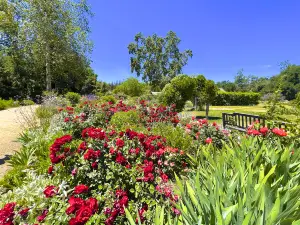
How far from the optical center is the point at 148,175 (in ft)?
5.36

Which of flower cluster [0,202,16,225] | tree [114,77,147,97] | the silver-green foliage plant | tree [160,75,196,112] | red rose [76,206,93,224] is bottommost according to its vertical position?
flower cluster [0,202,16,225]

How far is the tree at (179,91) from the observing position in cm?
933

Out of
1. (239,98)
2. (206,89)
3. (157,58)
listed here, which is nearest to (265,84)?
(239,98)

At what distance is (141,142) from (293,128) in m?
2.04

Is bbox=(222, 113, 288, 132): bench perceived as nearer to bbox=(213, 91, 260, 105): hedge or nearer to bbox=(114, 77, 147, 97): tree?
bbox=(114, 77, 147, 97): tree

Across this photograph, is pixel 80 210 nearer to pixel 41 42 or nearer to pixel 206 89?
pixel 206 89

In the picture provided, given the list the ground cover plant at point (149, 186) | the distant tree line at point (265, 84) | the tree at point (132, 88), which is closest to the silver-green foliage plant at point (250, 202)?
the ground cover plant at point (149, 186)

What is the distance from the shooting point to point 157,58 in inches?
1125

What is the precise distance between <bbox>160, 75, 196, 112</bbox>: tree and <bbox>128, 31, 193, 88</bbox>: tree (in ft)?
60.3

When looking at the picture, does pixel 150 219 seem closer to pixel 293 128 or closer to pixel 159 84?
pixel 293 128

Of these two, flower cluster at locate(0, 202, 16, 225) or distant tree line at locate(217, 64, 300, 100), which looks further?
distant tree line at locate(217, 64, 300, 100)

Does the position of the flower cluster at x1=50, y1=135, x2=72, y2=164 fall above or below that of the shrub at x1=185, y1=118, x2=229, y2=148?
above

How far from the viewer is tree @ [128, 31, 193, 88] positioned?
28.0 metres

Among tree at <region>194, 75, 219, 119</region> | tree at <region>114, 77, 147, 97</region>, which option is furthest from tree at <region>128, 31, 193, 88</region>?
tree at <region>194, 75, 219, 119</region>
